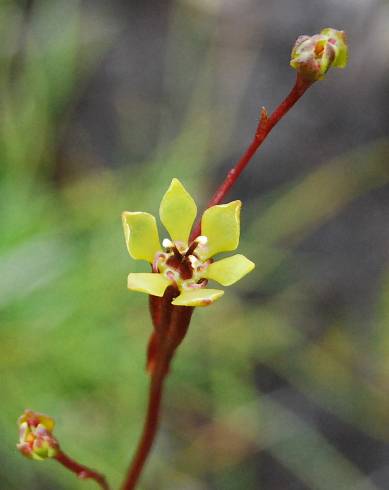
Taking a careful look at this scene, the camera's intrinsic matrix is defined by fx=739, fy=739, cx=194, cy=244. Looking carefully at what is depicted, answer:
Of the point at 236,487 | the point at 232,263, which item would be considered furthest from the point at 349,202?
the point at 232,263

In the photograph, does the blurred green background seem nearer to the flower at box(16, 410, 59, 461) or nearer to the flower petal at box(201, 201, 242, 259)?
the flower at box(16, 410, 59, 461)


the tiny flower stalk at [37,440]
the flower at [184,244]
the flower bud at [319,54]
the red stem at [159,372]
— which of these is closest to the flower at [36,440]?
the tiny flower stalk at [37,440]

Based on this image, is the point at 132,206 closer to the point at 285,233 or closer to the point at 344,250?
the point at 285,233

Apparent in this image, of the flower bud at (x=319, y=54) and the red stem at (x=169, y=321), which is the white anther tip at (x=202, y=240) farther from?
the flower bud at (x=319, y=54)

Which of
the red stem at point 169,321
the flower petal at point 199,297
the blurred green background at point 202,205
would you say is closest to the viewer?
the flower petal at point 199,297

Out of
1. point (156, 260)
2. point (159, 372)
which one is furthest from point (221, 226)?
point (159, 372)

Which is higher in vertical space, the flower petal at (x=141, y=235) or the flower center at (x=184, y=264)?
the flower petal at (x=141, y=235)

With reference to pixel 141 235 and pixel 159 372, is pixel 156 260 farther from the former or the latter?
pixel 159 372
